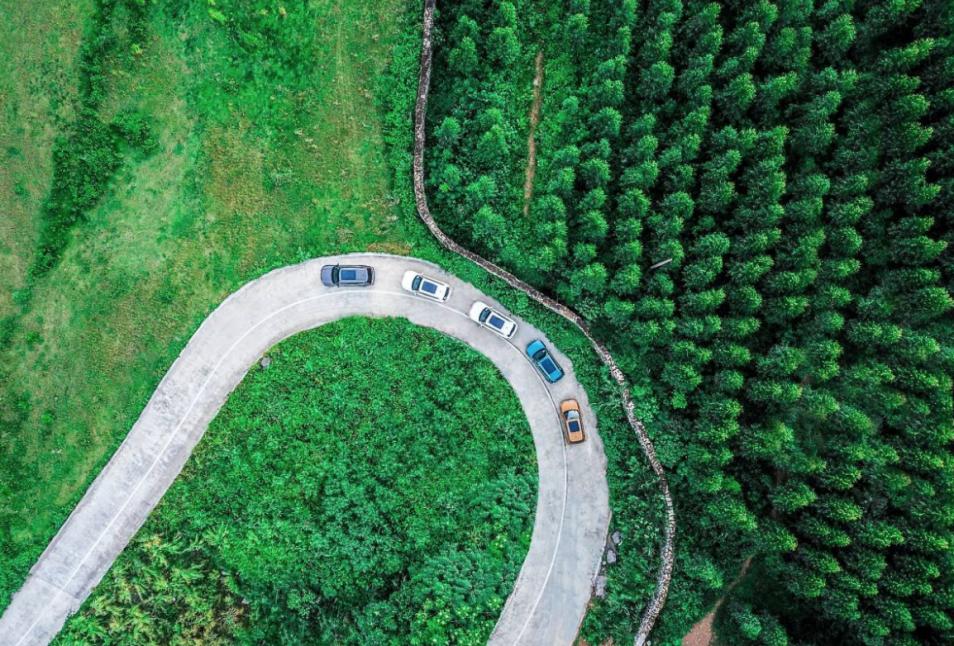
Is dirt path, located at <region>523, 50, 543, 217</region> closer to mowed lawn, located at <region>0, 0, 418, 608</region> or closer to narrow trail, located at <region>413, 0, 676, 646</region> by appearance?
narrow trail, located at <region>413, 0, 676, 646</region>

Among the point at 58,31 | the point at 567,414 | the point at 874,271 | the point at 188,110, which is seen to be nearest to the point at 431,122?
the point at 188,110

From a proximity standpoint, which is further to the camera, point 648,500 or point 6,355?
point 6,355

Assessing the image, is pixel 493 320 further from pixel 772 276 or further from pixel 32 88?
pixel 32 88

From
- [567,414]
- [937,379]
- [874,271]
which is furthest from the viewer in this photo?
[567,414]

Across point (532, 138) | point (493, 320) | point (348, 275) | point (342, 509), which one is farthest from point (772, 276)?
point (342, 509)

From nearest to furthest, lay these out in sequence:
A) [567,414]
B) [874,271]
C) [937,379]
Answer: [937,379]
[874,271]
[567,414]

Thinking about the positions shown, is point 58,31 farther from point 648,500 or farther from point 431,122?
point 648,500

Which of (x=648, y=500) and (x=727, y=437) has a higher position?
(x=727, y=437)

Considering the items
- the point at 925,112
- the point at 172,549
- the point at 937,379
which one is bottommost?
the point at 172,549
